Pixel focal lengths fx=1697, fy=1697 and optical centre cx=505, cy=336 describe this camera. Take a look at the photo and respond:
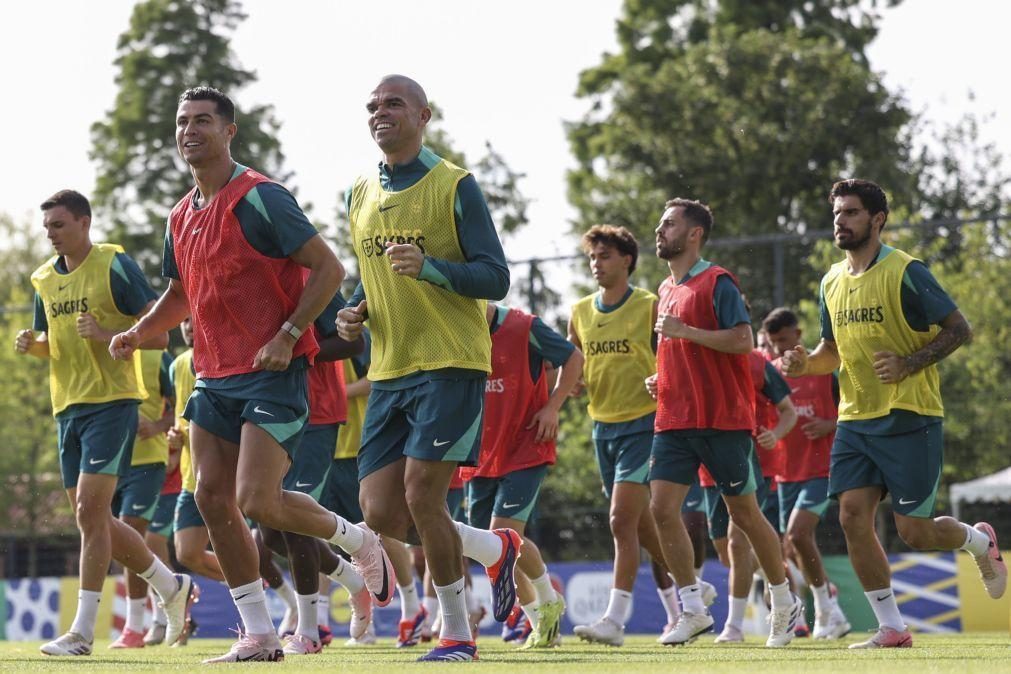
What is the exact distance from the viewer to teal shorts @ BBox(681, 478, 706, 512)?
44.1 feet

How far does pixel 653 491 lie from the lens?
1027 cm

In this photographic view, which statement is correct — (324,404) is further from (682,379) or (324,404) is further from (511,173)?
(511,173)

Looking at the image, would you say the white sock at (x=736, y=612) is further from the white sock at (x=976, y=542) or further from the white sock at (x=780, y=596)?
the white sock at (x=976, y=542)

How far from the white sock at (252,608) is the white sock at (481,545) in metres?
1.16

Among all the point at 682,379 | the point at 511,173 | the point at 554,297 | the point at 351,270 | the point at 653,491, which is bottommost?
the point at 653,491

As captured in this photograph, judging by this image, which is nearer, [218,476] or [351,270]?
[218,476]

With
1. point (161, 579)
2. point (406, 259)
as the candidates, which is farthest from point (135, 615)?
point (406, 259)

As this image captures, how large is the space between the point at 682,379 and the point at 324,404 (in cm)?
259

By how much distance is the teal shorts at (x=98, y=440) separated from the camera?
32.3 ft

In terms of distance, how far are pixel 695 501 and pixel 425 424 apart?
6.35 meters

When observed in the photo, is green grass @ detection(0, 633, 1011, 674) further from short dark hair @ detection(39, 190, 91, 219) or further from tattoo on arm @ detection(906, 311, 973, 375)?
short dark hair @ detection(39, 190, 91, 219)

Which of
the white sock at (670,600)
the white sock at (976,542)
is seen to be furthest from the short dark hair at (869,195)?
the white sock at (670,600)

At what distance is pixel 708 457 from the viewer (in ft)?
33.3

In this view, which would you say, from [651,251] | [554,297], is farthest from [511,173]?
[554,297]
